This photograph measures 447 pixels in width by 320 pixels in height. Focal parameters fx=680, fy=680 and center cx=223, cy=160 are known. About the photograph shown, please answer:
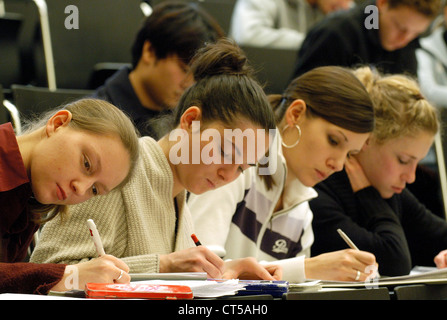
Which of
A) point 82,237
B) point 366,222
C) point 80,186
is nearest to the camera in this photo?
point 80,186

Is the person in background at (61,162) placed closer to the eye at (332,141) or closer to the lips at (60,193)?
the lips at (60,193)

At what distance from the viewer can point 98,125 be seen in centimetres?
129

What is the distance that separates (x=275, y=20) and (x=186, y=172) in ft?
6.54

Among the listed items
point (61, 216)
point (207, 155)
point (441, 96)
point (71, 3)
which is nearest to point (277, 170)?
point (207, 155)

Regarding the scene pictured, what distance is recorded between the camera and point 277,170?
6.31ft

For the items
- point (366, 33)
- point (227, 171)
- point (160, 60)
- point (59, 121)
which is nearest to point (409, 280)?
point (227, 171)

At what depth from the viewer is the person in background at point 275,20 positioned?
323 centimetres

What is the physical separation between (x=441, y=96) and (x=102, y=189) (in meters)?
2.23

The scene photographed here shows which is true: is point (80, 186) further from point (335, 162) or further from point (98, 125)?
point (335, 162)

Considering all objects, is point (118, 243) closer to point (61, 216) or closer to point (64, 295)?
point (61, 216)

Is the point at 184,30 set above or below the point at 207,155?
above

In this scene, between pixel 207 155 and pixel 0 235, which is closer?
pixel 0 235

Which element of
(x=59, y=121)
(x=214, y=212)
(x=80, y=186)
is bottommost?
(x=214, y=212)

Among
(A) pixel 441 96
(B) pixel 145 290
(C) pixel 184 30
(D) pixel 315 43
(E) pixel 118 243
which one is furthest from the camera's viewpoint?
(A) pixel 441 96
